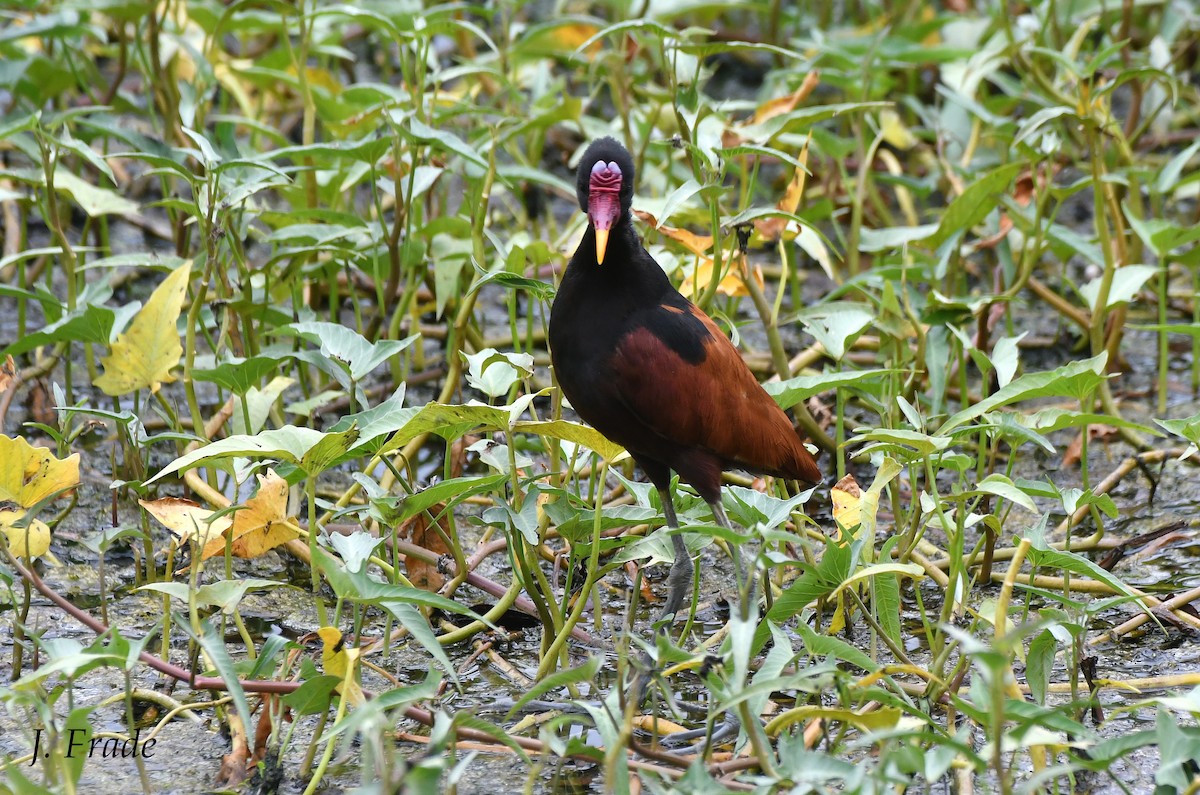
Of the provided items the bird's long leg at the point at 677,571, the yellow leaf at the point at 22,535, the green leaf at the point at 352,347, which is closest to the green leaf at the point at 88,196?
the green leaf at the point at 352,347

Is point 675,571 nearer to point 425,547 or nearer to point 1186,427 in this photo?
point 425,547

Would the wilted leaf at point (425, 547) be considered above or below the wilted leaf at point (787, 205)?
below

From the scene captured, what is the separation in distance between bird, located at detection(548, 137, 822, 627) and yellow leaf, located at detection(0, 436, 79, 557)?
→ 1.16 meters

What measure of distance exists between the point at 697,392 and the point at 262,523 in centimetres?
106

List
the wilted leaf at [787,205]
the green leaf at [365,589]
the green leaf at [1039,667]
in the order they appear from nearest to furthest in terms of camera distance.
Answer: the green leaf at [365,589], the green leaf at [1039,667], the wilted leaf at [787,205]

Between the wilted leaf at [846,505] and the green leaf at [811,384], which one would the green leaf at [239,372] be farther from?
the wilted leaf at [846,505]

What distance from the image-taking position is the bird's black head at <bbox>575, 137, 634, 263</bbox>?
3.16m

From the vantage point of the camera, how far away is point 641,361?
3.15m

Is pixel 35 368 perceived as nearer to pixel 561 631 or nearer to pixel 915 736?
pixel 561 631

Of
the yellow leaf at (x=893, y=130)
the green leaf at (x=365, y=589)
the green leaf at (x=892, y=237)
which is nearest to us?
the green leaf at (x=365, y=589)

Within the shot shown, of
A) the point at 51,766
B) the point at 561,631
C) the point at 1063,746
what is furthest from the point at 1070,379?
the point at 51,766

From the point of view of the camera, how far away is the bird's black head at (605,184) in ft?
10.4

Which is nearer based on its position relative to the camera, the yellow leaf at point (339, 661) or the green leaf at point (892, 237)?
the yellow leaf at point (339, 661)

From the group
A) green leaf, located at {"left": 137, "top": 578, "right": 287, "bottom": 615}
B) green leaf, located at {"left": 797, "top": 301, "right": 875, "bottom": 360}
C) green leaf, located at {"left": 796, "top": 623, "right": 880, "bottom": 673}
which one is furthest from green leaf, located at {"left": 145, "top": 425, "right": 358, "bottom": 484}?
green leaf, located at {"left": 797, "top": 301, "right": 875, "bottom": 360}
